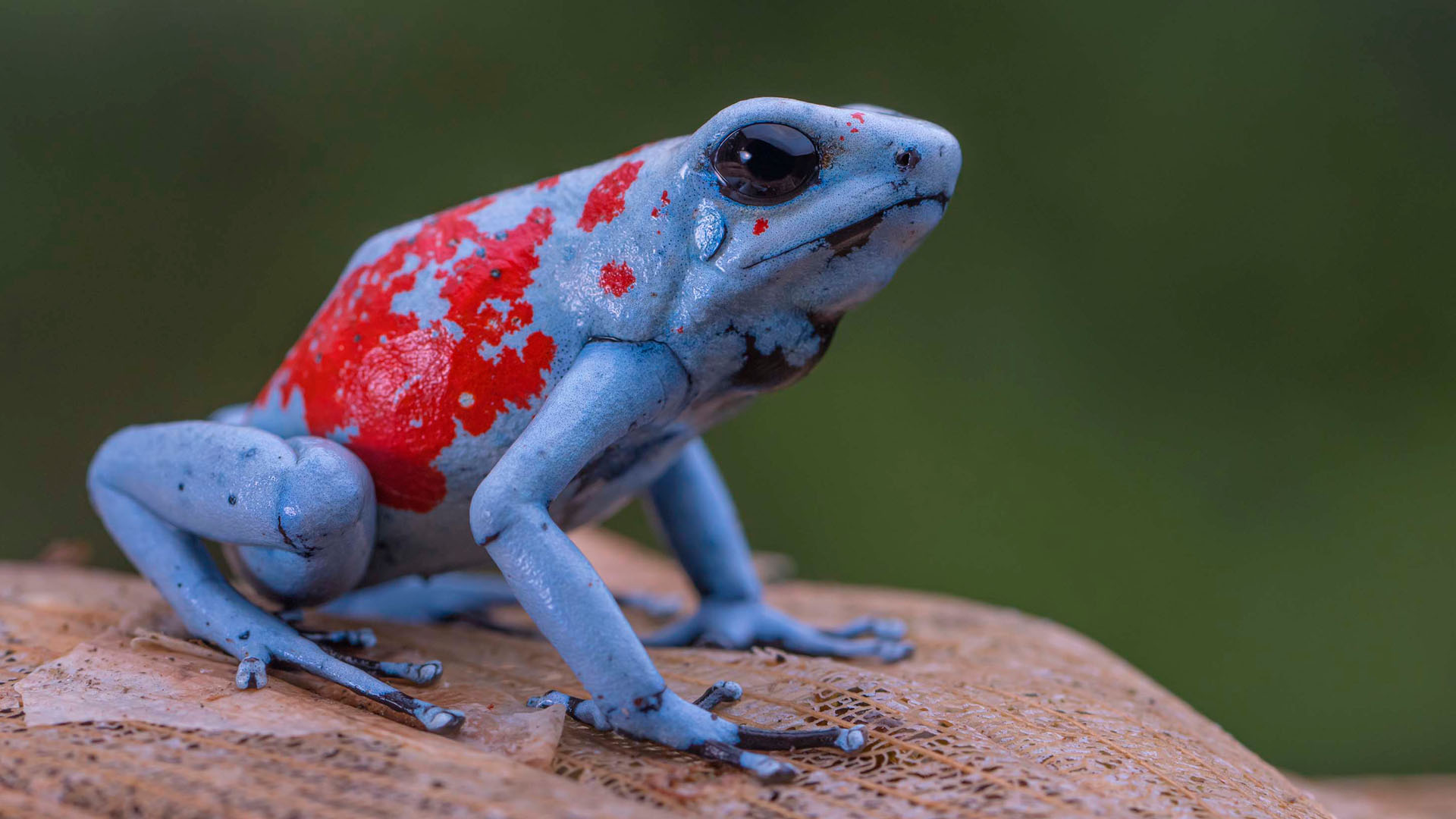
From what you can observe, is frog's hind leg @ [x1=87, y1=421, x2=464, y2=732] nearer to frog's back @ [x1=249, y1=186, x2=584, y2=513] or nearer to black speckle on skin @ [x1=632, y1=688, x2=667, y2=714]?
frog's back @ [x1=249, y1=186, x2=584, y2=513]

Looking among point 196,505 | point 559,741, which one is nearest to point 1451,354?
point 559,741

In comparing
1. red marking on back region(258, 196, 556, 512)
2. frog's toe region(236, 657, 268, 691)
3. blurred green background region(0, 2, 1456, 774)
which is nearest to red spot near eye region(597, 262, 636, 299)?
red marking on back region(258, 196, 556, 512)

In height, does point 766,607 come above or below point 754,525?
below

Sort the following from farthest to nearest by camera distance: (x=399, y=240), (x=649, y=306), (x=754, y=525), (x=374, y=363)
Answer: (x=754, y=525) → (x=399, y=240) → (x=374, y=363) → (x=649, y=306)

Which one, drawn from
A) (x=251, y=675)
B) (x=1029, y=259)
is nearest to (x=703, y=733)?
(x=251, y=675)

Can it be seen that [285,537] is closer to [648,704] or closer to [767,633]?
[648,704]

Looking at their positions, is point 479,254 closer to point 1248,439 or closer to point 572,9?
point 572,9

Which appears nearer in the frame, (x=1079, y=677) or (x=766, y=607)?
(x=1079, y=677)
